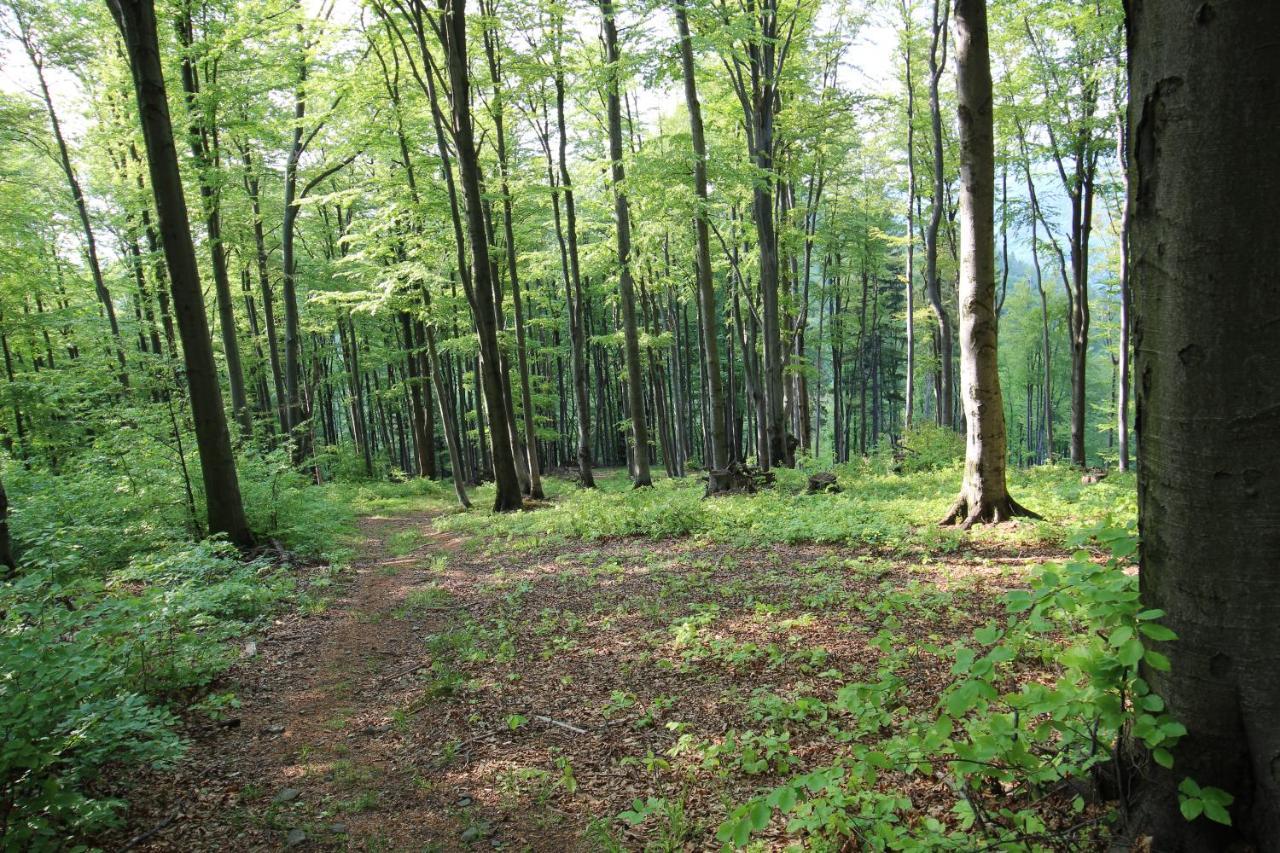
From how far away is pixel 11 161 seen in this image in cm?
2055

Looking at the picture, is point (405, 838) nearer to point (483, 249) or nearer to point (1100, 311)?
point (483, 249)

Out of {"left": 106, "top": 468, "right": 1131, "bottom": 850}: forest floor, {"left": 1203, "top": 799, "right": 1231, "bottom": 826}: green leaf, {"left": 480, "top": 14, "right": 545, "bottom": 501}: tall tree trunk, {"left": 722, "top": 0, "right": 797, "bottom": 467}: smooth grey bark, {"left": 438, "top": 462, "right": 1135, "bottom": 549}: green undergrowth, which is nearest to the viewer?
{"left": 1203, "top": 799, "right": 1231, "bottom": 826}: green leaf

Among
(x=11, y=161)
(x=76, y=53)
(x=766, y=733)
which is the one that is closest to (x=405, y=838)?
(x=766, y=733)

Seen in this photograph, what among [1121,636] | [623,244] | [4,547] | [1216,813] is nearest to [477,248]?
[623,244]

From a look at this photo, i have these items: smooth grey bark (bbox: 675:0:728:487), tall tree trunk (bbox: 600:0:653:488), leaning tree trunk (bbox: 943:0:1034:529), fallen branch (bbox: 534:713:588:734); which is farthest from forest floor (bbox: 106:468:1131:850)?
tall tree trunk (bbox: 600:0:653:488)

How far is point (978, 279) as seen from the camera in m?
7.35

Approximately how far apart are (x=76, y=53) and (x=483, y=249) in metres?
16.1

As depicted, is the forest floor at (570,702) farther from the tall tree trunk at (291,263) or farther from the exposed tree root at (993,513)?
the tall tree trunk at (291,263)

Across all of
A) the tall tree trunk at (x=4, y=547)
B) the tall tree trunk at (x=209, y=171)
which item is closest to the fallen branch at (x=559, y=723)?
the tall tree trunk at (x=4, y=547)

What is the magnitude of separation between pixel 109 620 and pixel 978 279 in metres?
8.49

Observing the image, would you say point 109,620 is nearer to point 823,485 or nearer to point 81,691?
point 81,691

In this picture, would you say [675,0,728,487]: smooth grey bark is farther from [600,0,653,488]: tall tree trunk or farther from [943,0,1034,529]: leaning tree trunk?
[943,0,1034,529]: leaning tree trunk

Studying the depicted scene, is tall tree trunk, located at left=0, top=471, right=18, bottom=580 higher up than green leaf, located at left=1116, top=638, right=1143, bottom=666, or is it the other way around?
green leaf, located at left=1116, top=638, right=1143, bottom=666

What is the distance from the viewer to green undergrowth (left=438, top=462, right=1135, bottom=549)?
24.4 feet
